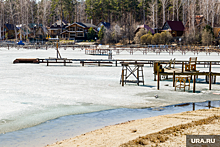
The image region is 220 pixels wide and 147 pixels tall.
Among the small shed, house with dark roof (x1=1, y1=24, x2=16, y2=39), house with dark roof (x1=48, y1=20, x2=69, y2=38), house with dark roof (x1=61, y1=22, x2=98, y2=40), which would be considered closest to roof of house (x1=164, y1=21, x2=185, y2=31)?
the small shed

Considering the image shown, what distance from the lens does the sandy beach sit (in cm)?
775

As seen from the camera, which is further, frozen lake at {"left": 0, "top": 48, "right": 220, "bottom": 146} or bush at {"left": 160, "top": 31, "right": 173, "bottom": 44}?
bush at {"left": 160, "top": 31, "right": 173, "bottom": 44}

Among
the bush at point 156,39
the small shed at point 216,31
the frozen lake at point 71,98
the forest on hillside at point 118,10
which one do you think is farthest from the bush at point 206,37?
the frozen lake at point 71,98

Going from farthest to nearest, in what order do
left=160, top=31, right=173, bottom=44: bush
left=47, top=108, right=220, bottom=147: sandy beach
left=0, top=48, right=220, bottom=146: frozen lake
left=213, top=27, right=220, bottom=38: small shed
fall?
left=213, top=27, right=220, bottom=38: small shed
left=160, top=31, right=173, bottom=44: bush
left=0, top=48, right=220, bottom=146: frozen lake
left=47, top=108, right=220, bottom=147: sandy beach

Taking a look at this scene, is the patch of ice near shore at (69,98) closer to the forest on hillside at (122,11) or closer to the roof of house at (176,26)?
the roof of house at (176,26)

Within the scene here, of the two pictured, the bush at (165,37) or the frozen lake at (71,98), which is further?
the bush at (165,37)

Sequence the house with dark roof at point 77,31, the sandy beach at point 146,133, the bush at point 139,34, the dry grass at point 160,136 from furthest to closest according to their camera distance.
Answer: the house with dark roof at point 77,31
the bush at point 139,34
the sandy beach at point 146,133
the dry grass at point 160,136

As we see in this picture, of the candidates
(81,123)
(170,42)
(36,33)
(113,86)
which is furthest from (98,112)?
(36,33)

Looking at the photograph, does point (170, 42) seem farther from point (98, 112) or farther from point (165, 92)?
point (98, 112)

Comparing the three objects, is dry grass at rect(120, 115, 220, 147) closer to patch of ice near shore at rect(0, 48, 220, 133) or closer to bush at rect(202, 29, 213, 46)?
patch of ice near shore at rect(0, 48, 220, 133)

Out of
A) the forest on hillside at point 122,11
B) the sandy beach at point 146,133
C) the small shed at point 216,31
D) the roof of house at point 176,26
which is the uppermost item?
the forest on hillside at point 122,11

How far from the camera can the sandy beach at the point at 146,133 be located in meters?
7.75

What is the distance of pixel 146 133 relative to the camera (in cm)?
870

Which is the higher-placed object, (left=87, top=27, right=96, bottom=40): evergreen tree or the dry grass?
(left=87, top=27, right=96, bottom=40): evergreen tree
